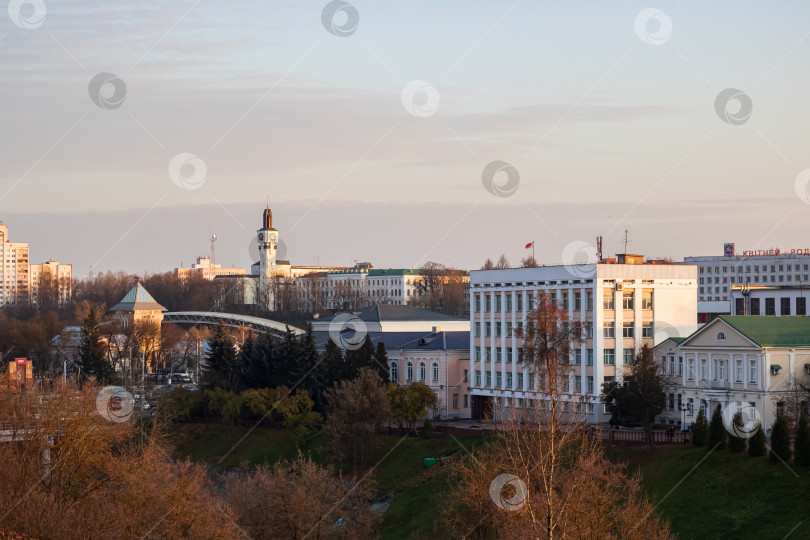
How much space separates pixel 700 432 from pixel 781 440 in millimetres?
5768

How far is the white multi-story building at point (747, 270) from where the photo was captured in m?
163

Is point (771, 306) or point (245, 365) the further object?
point (245, 365)

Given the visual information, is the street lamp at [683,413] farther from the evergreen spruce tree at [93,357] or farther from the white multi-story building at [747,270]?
the white multi-story building at [747,270]

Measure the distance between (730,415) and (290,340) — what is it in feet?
108

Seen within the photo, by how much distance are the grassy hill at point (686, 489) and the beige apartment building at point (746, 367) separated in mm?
4613

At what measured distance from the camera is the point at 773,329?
55.7 m

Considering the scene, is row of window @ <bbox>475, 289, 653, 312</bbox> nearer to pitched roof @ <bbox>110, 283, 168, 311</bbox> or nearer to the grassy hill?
the grassy hill

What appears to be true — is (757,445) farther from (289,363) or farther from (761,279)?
(761,279)

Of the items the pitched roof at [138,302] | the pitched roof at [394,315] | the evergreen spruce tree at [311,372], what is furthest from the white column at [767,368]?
the pitched roof at [138,302]

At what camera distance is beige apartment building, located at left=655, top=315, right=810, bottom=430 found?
5316 cm

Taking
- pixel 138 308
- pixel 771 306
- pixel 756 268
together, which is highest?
pixel 756 268

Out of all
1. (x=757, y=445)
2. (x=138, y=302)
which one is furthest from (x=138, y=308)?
(x=757, y=445)

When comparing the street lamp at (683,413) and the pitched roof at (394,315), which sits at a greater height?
the pitched roof at (394,315)

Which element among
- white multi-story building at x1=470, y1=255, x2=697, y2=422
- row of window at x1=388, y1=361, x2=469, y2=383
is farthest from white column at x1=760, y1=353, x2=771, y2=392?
row of window at x1=388, y1=361, x2=469, y2=383
